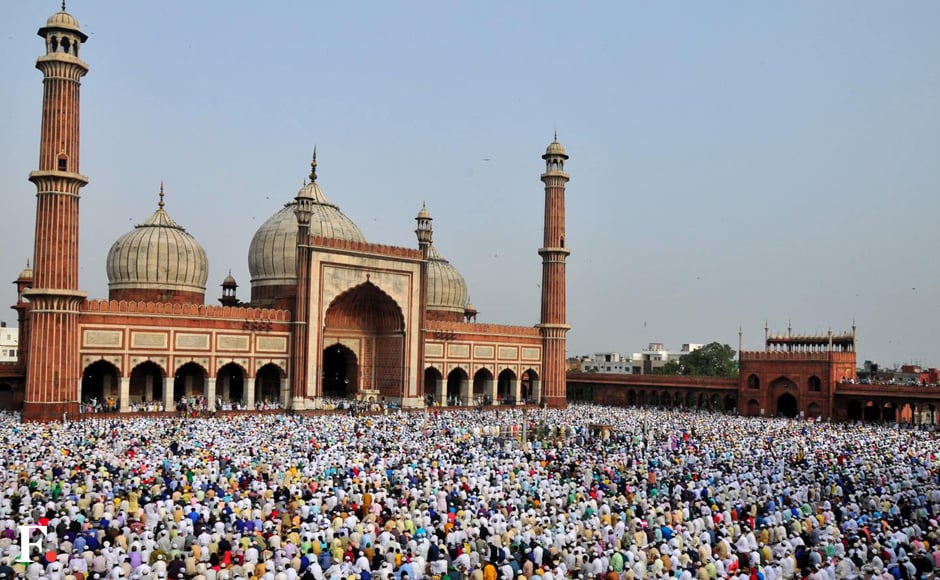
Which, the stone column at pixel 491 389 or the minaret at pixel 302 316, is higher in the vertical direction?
the minaret at pixel 302 316

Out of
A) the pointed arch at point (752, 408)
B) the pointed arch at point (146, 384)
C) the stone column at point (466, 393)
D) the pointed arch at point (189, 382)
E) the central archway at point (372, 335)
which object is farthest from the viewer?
the stone column at point (466, 393)

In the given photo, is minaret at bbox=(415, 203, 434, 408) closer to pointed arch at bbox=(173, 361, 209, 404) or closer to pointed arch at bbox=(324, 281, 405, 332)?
pointed arch at bbox=(324, 281, 405, 332)

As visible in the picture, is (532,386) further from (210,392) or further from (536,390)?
(210,392)

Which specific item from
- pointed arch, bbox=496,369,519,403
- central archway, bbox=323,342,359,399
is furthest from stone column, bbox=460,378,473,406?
central archway, bbox=323,342,359,399

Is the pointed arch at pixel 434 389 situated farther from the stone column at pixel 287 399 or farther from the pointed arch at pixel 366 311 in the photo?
the stone column at pixel 287 399

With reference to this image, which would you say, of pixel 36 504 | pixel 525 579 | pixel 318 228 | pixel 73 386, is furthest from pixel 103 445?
pixel 318 228

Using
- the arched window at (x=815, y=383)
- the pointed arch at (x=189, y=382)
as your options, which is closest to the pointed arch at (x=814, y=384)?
the arched window at (x=815, y=383)
